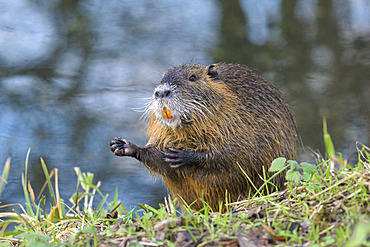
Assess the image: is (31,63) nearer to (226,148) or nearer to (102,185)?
(102,185)

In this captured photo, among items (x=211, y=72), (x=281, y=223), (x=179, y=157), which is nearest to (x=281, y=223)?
(x=281, y=223)

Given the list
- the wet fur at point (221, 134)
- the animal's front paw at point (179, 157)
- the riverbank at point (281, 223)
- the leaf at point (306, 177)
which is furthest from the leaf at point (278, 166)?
the animal's front paw at point (179, 157)

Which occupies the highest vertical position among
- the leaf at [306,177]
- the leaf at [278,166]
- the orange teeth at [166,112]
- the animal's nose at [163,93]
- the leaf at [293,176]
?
the animal's nose at [163,93]

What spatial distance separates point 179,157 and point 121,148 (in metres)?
0.40

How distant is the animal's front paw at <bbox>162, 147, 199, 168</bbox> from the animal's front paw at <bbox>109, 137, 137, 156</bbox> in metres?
0.25

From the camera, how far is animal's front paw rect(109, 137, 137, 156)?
315cm

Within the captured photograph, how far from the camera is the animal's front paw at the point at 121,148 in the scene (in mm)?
3154

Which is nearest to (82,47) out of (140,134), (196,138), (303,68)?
(140,134)

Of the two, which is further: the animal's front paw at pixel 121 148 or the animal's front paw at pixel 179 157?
the animal's front paw at pixel 121 148

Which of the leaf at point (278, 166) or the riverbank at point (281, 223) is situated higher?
the leaf at point (278, 166)

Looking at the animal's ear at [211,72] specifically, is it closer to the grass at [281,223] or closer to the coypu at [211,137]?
the coypu at [211,137]

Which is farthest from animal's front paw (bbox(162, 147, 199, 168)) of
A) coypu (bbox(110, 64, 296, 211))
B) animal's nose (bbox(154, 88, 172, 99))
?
animal's nose (bbox(154, 88, 172, 99))

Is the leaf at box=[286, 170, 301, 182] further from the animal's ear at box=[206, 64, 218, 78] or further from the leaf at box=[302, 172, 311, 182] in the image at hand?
the animal's ear at box=[206, 64, 218, 78]

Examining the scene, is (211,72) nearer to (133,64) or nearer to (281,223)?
(281,223)
